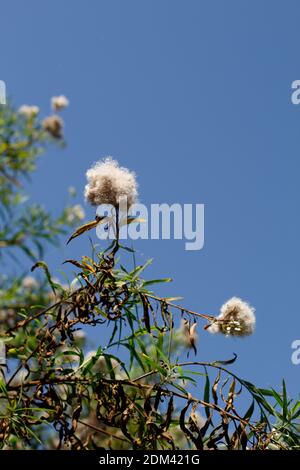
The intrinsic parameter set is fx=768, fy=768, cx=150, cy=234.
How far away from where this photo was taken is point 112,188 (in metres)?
1.20

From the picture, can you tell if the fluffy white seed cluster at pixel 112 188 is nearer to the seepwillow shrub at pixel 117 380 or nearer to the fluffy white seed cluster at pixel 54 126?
the seepwillow shrub at pixel 117 380

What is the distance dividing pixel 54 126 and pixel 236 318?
273 centimetres

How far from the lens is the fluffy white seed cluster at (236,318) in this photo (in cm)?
120

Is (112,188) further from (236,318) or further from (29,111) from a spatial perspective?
(29,111)

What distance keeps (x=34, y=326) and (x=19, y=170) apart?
6.95 feet

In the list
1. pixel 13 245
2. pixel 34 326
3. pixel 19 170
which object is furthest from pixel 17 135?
pixel 34 326

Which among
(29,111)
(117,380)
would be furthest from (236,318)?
(29,111)

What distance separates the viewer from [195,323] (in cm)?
114

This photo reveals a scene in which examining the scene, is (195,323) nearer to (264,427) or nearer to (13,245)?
(264,427)

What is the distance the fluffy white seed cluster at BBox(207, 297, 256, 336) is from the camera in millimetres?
1201

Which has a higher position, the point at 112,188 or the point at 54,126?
the point at 54,126

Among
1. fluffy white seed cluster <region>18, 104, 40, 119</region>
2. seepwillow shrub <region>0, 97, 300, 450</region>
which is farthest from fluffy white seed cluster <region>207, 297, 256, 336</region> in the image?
fluffy white seed cluster <region>18, 104, 40, 119</region>

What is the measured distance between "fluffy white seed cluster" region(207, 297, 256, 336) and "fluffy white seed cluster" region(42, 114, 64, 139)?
2645mm
